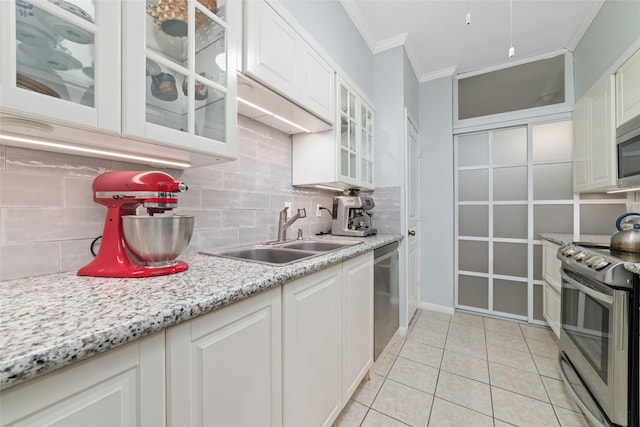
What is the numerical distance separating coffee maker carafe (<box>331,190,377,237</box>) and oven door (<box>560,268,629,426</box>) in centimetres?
137

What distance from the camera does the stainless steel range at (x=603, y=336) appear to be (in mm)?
1135

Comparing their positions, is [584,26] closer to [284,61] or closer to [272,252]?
[284,61]

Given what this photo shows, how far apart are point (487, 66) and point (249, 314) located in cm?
366

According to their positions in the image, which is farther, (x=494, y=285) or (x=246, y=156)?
(x=494, y=285)

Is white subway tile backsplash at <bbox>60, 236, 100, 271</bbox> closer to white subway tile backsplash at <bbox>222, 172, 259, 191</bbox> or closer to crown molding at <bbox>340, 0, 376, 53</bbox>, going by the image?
white subway tile backsplash at <bbox>222, 172, 259, 191</bbox>

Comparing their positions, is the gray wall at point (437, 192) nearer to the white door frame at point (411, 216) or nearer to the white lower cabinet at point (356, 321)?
the white door frame at point (411, 216)

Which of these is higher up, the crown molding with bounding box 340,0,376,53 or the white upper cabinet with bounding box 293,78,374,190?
the crown molding with bounding box 340,0,376,53

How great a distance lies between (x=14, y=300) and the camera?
1.99ft

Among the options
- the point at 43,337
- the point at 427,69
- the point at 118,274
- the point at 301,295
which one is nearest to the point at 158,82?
the point at 118,274

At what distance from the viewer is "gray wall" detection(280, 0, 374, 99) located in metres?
1.69

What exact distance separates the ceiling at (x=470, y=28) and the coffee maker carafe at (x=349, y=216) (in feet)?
5.35

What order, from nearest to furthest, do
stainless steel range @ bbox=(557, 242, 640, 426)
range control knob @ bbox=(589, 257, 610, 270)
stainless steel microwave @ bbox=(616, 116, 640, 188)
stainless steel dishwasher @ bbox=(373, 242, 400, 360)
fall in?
1. stainless steel range @ bbox=(557, 242, 640, 426)
2. range control knob @ bbox=(589, 257, 610, 270)
3. stainless steel microwave @ bbox=(616, 116, 640, 188)
4. stainless steel dishwasher @ bbox=(373, 242, 400, 360)

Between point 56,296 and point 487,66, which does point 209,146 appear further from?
point 487,66

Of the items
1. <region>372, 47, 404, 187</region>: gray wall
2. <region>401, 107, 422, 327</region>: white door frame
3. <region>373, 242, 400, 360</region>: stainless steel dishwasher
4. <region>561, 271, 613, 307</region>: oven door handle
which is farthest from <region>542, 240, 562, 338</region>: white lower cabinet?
<region>372, 47, 404, 187</region>: gray wall
